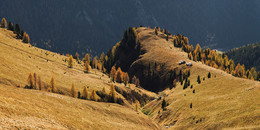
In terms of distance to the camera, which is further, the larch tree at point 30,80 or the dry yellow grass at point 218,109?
the larch tree at point 30,80

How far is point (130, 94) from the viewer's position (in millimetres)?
142625

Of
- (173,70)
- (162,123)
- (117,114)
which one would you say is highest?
(173,70)

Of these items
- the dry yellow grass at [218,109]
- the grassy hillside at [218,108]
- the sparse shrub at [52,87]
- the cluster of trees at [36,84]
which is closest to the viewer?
the dry yellow grass at [218,109]

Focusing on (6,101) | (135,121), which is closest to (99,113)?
(135,121)

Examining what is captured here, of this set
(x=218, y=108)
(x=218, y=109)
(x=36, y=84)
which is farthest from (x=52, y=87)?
(x=218, y=108)

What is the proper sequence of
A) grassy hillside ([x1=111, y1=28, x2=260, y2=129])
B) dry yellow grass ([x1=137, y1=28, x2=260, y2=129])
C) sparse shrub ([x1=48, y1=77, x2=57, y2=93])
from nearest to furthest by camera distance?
dry yellow grass ([x1=137, y1=28, x2=260, y2=129]) → grassy hillside ([x1=111, y1=28, x2=260, y2=129]) → sparse shrub ([x1=48, y1=77, x2=57, y2=93])

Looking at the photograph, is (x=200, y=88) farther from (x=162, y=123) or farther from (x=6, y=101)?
(x=6, y=101)

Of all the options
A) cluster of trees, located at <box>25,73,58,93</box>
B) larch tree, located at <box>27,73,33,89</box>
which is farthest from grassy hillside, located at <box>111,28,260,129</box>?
larch tree, located at <box>27,73,33,89</box>

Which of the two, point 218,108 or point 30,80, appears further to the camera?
point 218,108

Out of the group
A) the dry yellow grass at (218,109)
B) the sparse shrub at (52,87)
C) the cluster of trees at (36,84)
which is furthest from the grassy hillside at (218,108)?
the cluster of trees at (36,84)

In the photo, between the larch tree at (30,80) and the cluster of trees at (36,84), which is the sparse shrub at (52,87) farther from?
the larch tree at (30,80)

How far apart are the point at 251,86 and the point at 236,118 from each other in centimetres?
3428

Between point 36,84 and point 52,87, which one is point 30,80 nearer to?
point 36,84

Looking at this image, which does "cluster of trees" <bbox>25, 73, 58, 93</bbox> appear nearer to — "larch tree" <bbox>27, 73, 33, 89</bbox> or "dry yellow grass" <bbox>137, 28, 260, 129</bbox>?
"larch tree" <bbox>27, 73, 33, 89</bbox>
